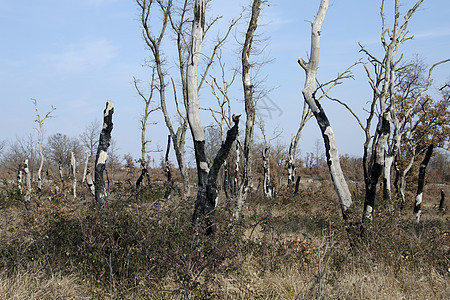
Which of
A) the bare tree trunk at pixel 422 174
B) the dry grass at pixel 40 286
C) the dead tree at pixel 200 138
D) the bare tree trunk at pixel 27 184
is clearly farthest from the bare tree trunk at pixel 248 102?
the bare tree trunk at pixel 27 184

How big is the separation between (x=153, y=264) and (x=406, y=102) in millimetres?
15926

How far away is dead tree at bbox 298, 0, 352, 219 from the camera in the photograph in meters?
6.36

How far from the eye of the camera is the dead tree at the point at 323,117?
6.36m

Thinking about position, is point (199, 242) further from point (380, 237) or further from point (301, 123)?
point (301, 123)

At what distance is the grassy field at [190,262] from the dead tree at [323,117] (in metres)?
0.76

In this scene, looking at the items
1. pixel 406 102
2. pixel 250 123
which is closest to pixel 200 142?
pixel 250 123

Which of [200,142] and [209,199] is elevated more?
[200,142]

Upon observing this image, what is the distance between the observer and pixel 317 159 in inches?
2168

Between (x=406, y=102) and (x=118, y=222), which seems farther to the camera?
(x=406, y=102)

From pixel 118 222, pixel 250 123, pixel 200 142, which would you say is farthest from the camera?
pixel 250 123

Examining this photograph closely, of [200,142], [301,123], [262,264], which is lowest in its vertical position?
[262,264]

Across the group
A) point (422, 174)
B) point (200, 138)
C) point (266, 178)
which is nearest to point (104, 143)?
point (200, 138)

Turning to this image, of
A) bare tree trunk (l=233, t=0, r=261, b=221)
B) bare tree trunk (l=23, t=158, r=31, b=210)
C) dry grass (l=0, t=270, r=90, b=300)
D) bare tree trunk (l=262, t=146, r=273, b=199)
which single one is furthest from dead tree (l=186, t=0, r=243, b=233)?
bare tree trunk (l=262, t=146, r=273, b=199)

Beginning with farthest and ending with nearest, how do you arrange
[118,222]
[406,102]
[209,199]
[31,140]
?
Answer: [31,140] < [406,102] < [209,199] < [118,222]
